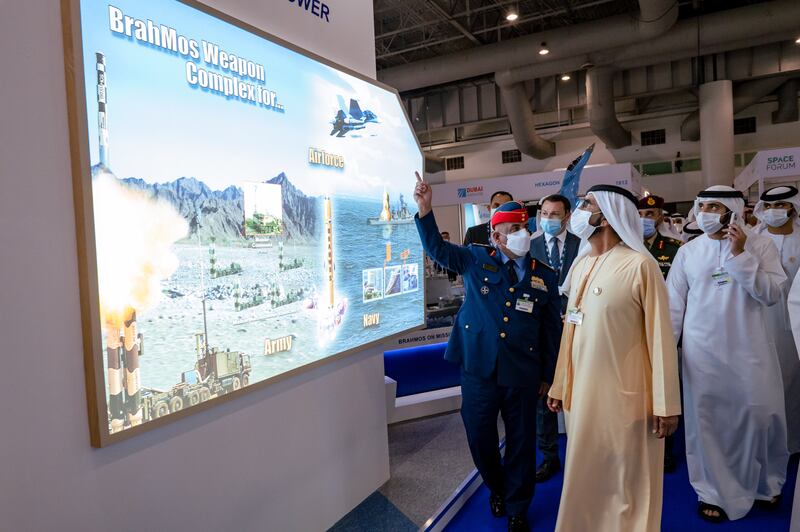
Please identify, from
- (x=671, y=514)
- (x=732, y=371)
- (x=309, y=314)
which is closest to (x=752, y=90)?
(x=732, y=371)

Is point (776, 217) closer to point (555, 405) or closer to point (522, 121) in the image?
point (555, 405)

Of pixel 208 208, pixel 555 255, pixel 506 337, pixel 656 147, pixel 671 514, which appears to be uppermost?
pixel 656 147

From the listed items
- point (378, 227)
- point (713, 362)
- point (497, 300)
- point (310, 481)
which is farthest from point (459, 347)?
point (713, 362)

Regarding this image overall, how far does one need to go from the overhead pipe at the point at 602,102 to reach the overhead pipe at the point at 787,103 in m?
3.50

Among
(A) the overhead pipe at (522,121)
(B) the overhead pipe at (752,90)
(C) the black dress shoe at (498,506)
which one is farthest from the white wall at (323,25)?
(B) the overhead pipe at (752,90)

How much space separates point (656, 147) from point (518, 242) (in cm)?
1259

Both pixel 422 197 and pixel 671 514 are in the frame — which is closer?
pixel 422 197

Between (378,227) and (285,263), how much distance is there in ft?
2.64

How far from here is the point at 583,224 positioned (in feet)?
7.86

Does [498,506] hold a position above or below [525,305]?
A: below

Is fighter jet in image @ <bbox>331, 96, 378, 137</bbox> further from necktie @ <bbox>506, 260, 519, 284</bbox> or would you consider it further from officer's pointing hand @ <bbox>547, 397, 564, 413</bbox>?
officer's pointing hand @ <bbox>547, 397, 564, 413</bbox>

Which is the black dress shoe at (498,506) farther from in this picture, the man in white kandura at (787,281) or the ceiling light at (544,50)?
the ceiling light at (544,50)

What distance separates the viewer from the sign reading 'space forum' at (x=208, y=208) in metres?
1.64

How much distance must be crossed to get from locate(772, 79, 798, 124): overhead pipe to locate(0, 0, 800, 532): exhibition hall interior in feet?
34.9
